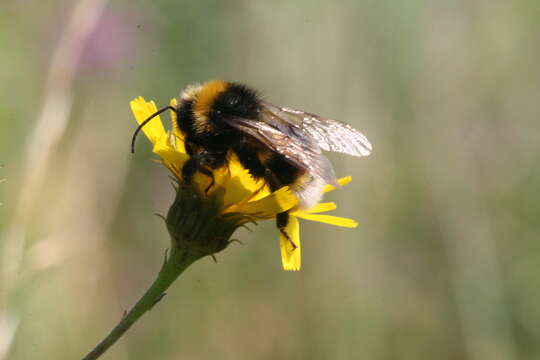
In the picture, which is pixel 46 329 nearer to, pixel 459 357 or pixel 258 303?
pixel 258 303

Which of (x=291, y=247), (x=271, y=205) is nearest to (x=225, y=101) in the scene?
(x=271, y=205)

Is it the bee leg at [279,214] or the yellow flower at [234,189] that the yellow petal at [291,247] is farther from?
the yellow flower at [234,189]

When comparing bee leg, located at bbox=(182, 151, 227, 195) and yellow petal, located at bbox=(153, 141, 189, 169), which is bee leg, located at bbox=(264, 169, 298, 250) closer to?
bee leg, located at bbox=(182, 151, 227, 195)

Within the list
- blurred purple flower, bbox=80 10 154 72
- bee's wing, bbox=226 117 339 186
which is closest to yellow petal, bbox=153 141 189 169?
bee's wing, bbox=226 117 339 186

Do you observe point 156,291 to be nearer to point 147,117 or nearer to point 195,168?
point 195,168

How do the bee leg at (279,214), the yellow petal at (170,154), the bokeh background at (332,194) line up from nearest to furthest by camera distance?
1. the yellow petal at (170,154)
2. the bee leg at (279,214)
3. the bokeh background at (332,194)

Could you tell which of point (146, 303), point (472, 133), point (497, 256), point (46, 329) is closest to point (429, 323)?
point (497, 256)

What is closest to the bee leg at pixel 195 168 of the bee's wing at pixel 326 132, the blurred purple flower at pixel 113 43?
the bee's wing at pixel 326 132
